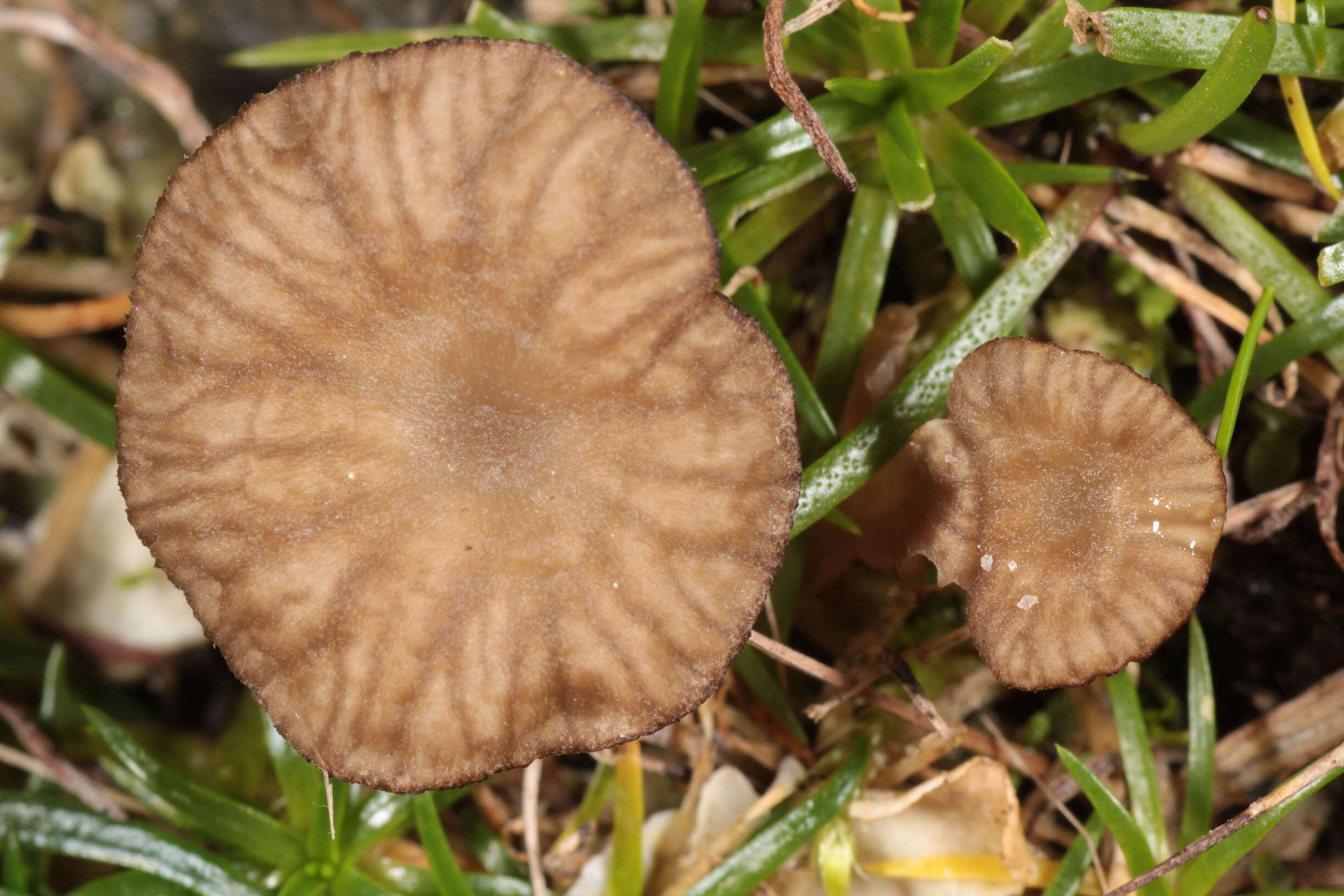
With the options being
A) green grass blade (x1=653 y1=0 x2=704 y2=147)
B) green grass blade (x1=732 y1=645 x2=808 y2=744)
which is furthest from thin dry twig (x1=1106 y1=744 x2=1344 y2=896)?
green grass blade (x1=653 y1=0 x2=704 y2=147)

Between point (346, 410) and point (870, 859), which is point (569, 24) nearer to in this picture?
point (346, 410)

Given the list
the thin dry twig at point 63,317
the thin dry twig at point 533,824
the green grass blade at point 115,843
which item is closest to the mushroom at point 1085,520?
the thin dry twig at point 533,824

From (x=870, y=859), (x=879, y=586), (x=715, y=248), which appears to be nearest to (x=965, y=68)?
(x=715, y=248)

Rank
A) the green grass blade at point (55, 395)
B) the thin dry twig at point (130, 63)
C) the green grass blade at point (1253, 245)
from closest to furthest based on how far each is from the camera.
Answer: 1. the green grass blade at point (1253, 245)
2. the green grass blade at point (55, 395)
3. the thin dry twig at point (130, 63)

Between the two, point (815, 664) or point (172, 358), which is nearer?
point (172, 358)

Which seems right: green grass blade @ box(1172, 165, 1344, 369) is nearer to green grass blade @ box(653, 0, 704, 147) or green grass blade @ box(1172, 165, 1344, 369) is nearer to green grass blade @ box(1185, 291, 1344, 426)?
green grass blade @ box(1185, 291, 1344, 426)

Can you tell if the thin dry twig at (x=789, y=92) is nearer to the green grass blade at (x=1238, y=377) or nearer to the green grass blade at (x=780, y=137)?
the green grass blade at (x=780, y=137)
